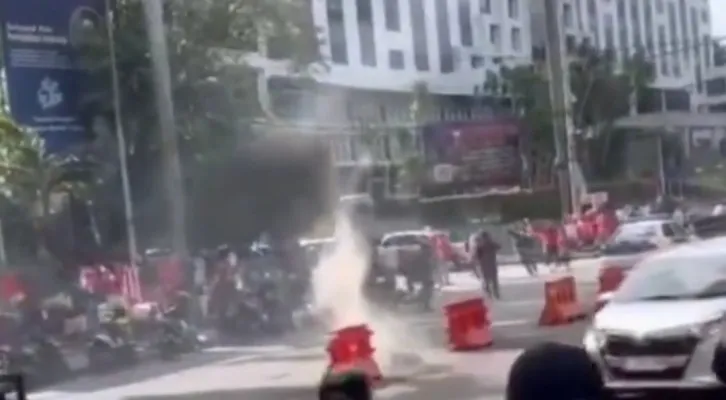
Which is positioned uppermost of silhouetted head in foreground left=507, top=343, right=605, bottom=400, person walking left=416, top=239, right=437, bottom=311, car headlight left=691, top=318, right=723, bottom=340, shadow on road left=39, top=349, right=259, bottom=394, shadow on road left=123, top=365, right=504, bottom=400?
silhouetted head in foreground left=507, top=343, right=605, bottom=400

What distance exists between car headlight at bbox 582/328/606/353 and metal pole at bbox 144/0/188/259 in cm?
97

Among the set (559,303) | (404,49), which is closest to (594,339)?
(559,303)

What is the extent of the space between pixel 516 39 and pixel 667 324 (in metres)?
0.74

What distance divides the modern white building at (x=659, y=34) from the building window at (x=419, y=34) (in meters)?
0.24

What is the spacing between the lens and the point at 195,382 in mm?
3223

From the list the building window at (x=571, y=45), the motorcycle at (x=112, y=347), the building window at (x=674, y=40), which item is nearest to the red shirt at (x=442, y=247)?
the building window at (x=571, y=45)

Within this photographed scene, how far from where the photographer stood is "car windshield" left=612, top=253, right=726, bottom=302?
2889 millimetres

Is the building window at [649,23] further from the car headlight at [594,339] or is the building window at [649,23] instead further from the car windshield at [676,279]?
the car headlight at [594,339]

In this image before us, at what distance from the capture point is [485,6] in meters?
2.79

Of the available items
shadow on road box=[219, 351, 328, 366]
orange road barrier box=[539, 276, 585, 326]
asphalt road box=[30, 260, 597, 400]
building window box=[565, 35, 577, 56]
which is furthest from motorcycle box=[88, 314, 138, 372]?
building window box=[565, 35, 577, 56]

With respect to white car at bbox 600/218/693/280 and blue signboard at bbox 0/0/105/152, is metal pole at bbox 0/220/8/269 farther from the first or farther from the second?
white car at bbox 600/218/693/280

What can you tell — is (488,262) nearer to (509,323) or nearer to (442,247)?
(442,247)

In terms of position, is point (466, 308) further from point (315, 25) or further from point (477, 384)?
point (315, 25)

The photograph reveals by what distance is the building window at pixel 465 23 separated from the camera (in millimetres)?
2707
